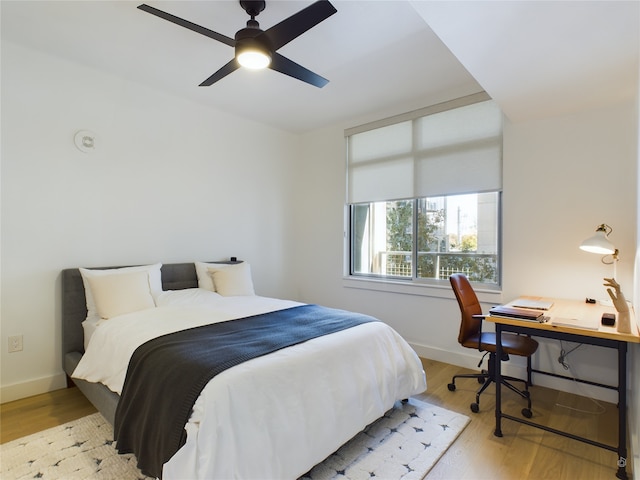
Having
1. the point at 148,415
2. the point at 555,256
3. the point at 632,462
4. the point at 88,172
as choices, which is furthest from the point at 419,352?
the point at 88,172

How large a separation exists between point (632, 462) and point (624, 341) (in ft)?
2.39

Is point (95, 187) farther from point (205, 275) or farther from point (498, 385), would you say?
point (498, 385)

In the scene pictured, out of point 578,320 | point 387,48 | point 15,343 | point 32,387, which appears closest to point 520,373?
point 578,320

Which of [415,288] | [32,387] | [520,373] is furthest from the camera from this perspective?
[415,288]

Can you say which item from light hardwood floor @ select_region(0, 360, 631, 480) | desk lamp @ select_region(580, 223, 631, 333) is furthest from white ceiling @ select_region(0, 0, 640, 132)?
light hardwood floor @ select_region(0, 360, 631, 480)

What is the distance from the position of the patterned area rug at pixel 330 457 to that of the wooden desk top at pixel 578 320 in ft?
2.73

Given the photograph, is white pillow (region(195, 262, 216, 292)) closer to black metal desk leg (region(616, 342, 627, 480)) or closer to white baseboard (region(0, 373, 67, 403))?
white baseboard (region(0, 373, 67, 403))

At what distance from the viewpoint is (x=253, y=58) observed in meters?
2.10

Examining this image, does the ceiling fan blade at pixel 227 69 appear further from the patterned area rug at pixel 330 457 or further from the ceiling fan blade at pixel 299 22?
the patterned area rug at pixel 330 457

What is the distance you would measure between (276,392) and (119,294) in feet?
5.64

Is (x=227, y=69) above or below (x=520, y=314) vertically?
above

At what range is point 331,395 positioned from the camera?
1834 millimetres

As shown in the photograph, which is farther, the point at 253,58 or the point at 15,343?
the point at 15,343

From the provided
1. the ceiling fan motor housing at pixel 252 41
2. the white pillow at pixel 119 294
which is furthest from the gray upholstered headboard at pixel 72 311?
the ceiling fan motor housing at pixel 252 41
